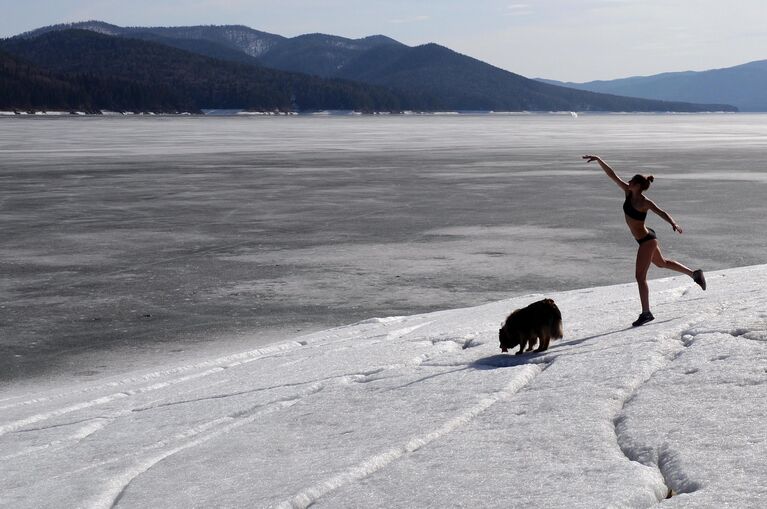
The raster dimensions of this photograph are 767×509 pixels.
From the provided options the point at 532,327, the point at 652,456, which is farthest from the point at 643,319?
the point at 652,456

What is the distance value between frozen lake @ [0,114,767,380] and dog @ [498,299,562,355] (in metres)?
3.19

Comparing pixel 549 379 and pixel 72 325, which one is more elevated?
pixel 549 379

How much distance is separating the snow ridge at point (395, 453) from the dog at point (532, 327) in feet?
1.65

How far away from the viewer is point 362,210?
1878 centimetres

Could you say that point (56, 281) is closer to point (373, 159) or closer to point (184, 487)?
point (184, 487)

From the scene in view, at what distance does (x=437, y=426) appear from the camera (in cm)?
486

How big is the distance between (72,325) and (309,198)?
39.3ft

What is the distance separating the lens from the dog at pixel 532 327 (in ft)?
20.0

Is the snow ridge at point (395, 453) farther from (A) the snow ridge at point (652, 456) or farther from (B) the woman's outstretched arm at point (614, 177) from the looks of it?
(B) the woman's outstretched arm at point (614, 177)

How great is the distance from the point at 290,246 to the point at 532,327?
27.8ft

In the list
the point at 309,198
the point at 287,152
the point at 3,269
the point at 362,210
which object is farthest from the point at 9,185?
the point at 287,152

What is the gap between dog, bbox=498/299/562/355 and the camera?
610 cm

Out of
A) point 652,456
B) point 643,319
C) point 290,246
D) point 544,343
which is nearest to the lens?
point 652,456

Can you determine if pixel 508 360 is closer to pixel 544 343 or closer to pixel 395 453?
pixel 544 343
